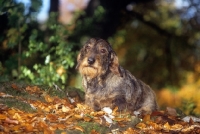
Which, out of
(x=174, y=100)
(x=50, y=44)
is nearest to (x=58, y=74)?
(x=50, y=44)

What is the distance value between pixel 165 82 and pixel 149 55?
2.24 meters

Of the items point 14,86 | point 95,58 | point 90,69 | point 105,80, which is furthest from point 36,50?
point 95,58

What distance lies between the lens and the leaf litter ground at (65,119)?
17.7ft

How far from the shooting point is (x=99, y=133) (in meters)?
5.72

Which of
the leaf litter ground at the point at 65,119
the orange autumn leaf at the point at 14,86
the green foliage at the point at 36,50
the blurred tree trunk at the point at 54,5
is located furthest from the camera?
the blurred tree trunk at the point at 54,5

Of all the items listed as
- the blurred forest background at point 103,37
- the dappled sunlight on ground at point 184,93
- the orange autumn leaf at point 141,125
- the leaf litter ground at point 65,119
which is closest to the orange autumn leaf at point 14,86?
the leaf litter ground at point 65,119

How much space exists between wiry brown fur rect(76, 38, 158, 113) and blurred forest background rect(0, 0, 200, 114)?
10.2ft

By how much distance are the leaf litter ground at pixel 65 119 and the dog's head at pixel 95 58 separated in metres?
0.66

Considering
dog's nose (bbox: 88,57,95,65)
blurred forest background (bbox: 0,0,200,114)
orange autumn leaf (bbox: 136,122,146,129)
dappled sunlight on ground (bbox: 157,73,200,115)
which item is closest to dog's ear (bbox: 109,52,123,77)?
dog's nose (bbox: 88,57,95,65)

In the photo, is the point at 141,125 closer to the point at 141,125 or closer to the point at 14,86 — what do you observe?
the point at 141,125

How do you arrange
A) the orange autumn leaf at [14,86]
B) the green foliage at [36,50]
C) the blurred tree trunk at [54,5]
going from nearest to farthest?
the orange autumn leaf at [14,86] → the green foliage at [36,50] → the blurred tree trunk at [54,5]

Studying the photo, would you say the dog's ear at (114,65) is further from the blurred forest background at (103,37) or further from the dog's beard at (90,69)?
the blurred forest background at (103,37)

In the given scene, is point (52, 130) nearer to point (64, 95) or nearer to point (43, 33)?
point (64, 95)

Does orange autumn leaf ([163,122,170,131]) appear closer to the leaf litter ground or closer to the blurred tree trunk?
the leaf litter ground
